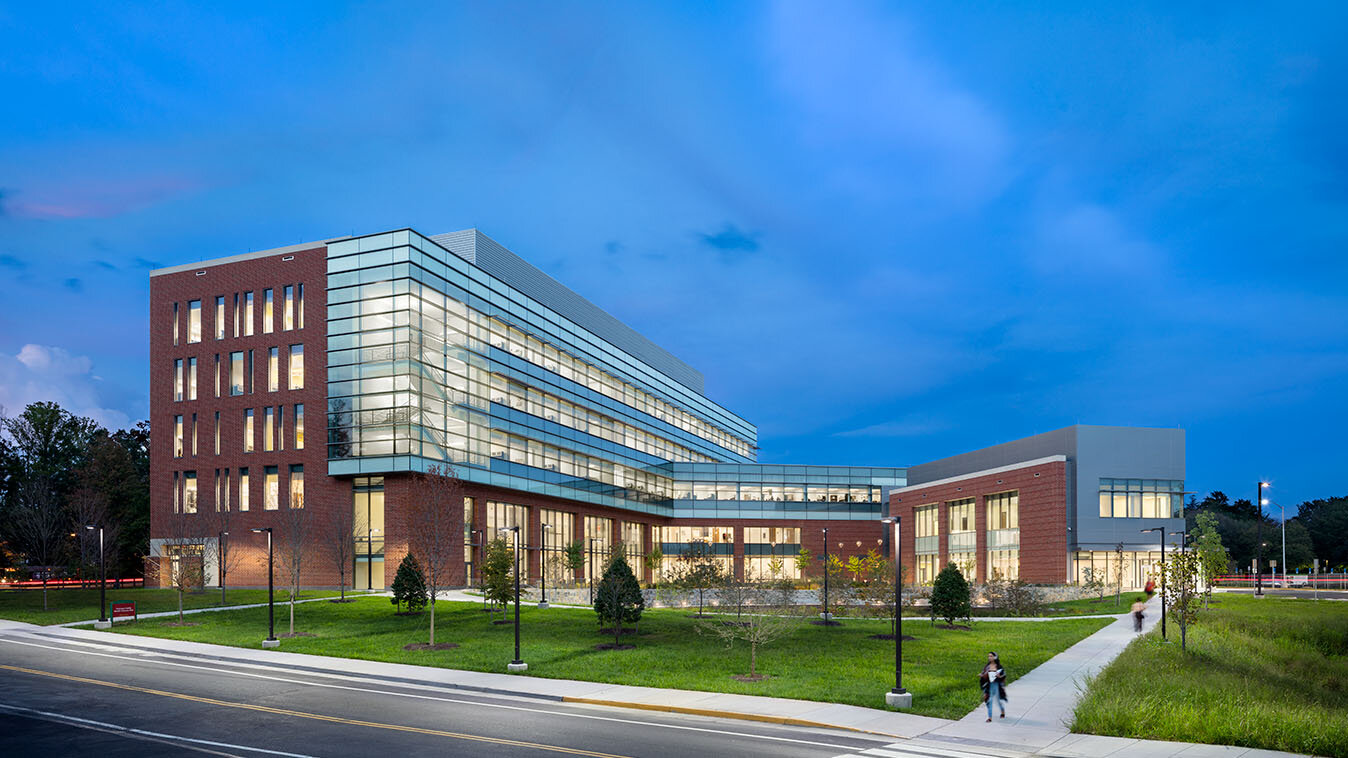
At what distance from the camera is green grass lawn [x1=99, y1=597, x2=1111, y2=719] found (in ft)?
92.4

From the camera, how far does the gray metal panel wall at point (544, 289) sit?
3174 inches

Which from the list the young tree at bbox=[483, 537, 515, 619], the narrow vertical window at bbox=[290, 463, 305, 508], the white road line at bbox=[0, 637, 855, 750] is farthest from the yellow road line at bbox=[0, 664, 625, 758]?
A: the narrow vertical window at bbox=[290, 463, 305, 508]

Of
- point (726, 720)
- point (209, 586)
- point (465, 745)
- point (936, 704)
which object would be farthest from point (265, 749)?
point (209, 586)

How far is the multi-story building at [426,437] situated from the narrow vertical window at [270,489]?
119mm

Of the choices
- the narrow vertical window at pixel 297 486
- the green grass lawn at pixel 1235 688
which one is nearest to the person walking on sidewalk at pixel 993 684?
the green grass lawn at pixel 1235 688

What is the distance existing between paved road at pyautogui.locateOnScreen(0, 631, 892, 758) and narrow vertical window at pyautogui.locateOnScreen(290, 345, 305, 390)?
40829 mm

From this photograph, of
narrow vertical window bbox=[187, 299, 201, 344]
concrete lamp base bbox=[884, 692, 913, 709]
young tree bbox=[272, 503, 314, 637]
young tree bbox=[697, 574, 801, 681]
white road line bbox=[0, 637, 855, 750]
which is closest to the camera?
white road line bbox=[0, 637, 855, 750]

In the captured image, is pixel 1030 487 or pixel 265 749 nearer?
pixel 265 749

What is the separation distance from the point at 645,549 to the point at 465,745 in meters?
87.4

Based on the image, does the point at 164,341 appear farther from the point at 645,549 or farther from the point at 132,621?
the point at 645,549

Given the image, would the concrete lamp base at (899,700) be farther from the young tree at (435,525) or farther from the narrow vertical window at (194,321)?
the narrow vertical window at (194,321)

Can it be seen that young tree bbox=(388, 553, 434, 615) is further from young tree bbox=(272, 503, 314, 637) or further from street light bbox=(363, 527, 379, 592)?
street light bbox=(363, 527, 379, 592)

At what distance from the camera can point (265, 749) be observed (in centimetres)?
1973

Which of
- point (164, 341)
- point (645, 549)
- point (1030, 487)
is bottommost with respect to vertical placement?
point (645, 549)
